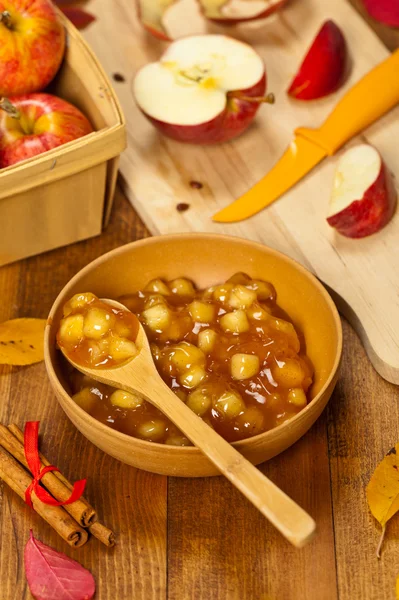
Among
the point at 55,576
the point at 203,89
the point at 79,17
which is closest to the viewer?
the point at 55,576

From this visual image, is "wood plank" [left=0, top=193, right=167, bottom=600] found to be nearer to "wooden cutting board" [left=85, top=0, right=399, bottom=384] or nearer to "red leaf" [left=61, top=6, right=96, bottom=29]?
"wooden cutting board" [left=85, top=0, right=399, bottom=384]

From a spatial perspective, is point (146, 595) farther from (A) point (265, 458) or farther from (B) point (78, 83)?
(B) point (78, 83)

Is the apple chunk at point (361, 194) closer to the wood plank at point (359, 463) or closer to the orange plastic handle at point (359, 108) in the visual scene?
the orange plastic handle at point (359, 108)

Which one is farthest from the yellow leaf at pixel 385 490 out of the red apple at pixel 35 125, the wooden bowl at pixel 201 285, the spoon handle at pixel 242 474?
the red apple at pixel 35 125

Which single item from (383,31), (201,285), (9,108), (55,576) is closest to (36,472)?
(55,576)

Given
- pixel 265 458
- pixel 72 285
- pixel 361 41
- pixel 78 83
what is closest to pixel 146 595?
pixel 265 458

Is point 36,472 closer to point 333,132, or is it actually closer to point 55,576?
point 55,576
